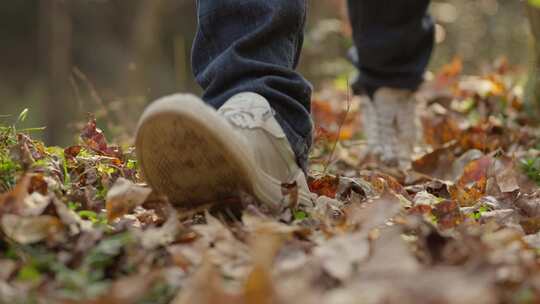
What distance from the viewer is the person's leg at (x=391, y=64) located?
2.79 metres

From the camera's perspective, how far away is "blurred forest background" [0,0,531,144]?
21.3ft

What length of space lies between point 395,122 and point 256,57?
50.0 inches

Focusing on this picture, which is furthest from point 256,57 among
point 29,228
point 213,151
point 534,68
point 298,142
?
point 534,68

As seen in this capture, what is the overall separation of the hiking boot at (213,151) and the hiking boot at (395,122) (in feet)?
4.12


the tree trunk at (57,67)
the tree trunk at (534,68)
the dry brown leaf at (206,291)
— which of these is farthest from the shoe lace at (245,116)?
the tree trunk at (57,67)

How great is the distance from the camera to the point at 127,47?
1543 cm

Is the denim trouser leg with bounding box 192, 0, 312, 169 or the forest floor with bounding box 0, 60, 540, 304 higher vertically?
the denim trouser leg with bounding box 192, 0, 312, 169

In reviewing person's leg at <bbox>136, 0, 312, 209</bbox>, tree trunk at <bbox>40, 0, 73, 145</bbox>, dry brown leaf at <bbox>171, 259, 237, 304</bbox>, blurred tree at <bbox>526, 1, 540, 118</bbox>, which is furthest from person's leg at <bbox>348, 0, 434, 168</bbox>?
tree trunk at <bbox>40, 0, 73, 145</bbox>

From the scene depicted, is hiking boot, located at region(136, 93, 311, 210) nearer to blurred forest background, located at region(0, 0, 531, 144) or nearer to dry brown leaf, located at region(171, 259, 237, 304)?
dry brown leaf, located at region(171, 259, 237, 304)

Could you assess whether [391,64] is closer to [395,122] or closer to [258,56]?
[395,122]

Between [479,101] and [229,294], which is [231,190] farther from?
[479,101]

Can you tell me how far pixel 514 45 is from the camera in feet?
36.0

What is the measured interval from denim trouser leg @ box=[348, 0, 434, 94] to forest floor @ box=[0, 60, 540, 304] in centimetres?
87

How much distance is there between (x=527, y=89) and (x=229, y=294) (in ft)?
9.42
